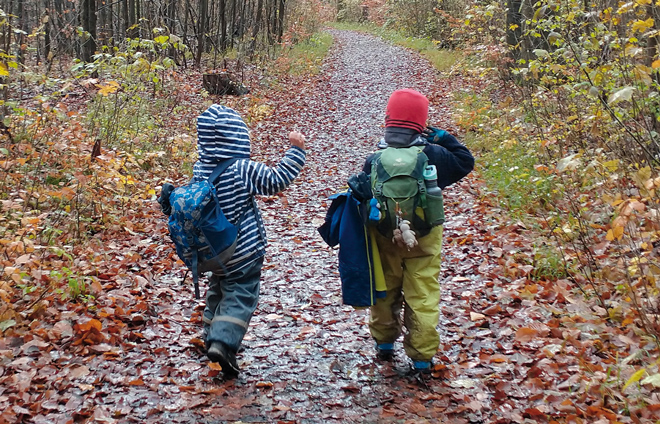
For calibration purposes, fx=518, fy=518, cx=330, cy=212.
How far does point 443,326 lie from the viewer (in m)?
5.00

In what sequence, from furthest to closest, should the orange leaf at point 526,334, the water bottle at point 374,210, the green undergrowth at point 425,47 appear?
the green undergrowth at point 425,47
the orange leaf at point 526,334
the water bottle at point 374,210

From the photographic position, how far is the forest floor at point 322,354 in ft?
11.9

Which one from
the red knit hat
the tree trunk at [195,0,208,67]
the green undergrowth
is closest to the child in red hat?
the red knit hat

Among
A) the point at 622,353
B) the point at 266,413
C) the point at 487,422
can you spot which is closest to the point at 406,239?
the point at 487,422

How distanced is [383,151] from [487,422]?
6.67ft

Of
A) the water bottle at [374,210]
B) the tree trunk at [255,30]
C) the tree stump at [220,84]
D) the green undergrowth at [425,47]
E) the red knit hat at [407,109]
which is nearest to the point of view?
the water bottle at [374,210]

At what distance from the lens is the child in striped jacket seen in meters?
3.92

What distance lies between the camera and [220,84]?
1573 cm

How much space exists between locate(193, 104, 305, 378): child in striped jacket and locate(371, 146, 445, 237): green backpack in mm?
695

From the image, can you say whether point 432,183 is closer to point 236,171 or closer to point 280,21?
point 236,171

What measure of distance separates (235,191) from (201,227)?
392 millimetres

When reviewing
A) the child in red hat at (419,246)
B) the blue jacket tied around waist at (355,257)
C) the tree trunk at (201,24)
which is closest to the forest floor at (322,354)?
the child in red hat at (419,246)

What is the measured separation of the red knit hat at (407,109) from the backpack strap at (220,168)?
124cm

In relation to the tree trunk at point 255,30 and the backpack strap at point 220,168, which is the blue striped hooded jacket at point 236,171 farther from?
the tree trunk at point 255,30
